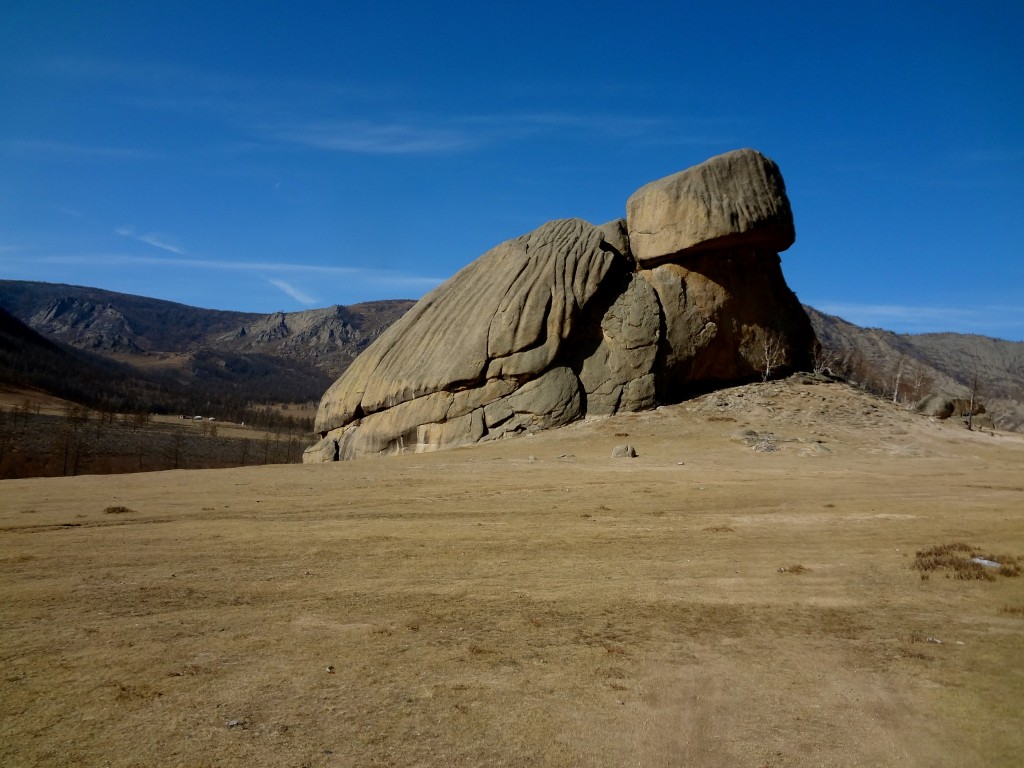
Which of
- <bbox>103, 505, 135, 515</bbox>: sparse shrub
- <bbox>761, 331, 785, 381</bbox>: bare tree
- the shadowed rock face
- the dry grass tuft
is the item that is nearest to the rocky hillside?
<bbox>761, 331, 785, 381</bbox>: bare tree

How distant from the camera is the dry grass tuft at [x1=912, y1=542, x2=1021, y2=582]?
32.4 feet

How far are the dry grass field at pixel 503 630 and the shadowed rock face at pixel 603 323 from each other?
528 inches

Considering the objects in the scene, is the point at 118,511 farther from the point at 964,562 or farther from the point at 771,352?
the point at 771,352

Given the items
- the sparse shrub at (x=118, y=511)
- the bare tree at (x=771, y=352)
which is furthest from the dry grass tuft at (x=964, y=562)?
the bare tree at (x=771, y=352)

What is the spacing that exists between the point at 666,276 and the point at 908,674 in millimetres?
26092

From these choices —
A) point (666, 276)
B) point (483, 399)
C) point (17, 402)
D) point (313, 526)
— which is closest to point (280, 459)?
point (17, 402)

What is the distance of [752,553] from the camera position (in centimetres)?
1144

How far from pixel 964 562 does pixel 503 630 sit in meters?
7.23

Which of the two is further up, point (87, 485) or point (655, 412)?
point (655, 412)

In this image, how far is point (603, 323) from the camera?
102ft

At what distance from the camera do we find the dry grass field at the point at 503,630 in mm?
5164

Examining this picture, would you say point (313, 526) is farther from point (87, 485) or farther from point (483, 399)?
point (483, 399)

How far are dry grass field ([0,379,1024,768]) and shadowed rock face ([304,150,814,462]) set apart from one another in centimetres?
1340

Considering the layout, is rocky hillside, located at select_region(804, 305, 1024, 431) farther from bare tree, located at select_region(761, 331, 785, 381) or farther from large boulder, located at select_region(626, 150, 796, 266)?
large boulder, located at select_region(626, 150, 796, 266)
